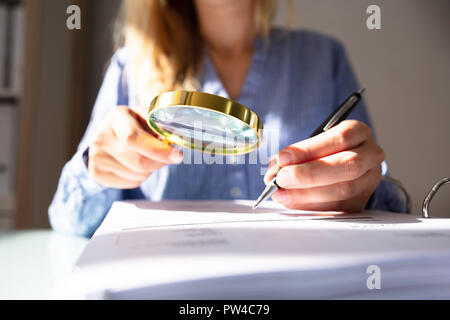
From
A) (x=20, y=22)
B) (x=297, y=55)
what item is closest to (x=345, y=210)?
(x=297, y=55)

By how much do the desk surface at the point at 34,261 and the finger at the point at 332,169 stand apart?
221mm

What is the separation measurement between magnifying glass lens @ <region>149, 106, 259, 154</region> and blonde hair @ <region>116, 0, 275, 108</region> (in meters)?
0.17

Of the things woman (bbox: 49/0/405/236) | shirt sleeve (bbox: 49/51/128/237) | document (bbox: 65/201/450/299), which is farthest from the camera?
shirt sleeve (bbox: 49/51/128/237)

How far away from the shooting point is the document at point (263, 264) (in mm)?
177

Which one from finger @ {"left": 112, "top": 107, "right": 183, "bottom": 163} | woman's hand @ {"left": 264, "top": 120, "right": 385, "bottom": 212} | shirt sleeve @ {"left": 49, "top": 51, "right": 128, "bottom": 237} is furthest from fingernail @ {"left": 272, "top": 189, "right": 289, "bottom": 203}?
shirt sleeve @ {"left": 49, "top": 51, "right": 128, "bottom": 237}

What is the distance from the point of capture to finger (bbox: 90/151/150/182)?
0.46 meters

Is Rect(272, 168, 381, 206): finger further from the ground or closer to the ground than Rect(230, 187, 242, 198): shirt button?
further from the ground

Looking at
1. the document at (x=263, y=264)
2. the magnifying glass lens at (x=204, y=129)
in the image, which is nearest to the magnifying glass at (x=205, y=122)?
the magnifying glass lens at (x=204, y=129)

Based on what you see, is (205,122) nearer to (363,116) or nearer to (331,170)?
(331,170)

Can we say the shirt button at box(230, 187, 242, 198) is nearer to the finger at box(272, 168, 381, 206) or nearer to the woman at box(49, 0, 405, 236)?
the woman at box(49, 0, 405, 236)

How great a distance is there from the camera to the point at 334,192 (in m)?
0.39

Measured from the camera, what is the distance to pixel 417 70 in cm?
47

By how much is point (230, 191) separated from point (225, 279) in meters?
0.39

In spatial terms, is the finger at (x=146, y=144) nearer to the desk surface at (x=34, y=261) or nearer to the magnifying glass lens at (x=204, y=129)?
the magnifying glass lens at (x=204, y=129)
